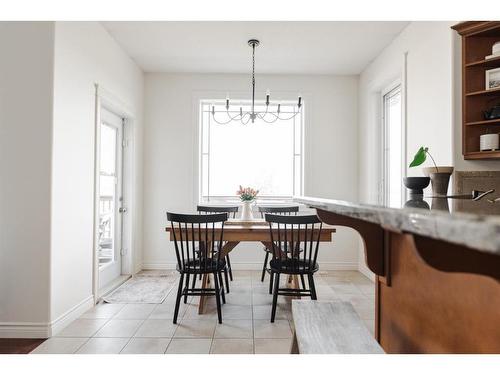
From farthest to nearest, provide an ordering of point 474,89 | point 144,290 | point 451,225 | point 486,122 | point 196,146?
point 196,146 → point 144,290 → point 474,89 → point 486,122 → point 451,225

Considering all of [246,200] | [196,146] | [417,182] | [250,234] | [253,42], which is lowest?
[250,234]

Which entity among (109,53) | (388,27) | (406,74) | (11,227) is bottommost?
(11,227)

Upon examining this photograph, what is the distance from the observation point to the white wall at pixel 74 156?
2.51 m

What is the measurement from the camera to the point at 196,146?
457cm

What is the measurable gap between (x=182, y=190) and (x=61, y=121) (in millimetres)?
2128

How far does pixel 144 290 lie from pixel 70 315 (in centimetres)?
96

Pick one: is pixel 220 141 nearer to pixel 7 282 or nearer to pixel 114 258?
pixel 114 258

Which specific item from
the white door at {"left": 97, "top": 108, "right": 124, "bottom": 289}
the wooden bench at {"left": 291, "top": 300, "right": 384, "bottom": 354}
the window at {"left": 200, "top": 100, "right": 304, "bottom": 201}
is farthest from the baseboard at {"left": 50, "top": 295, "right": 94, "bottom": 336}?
the window at {"left": 200, "top": 100, "right": 304, "bottom": 201}

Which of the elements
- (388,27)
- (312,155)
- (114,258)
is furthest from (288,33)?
(114,258)

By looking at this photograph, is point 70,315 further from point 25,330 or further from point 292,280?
point 292,280

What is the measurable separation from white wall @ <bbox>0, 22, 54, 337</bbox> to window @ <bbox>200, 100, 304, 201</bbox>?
94.5 inches

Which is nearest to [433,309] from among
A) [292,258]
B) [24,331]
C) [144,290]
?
[292,258]

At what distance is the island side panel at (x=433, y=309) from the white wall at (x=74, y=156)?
227 cm

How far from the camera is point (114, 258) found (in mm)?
3971
